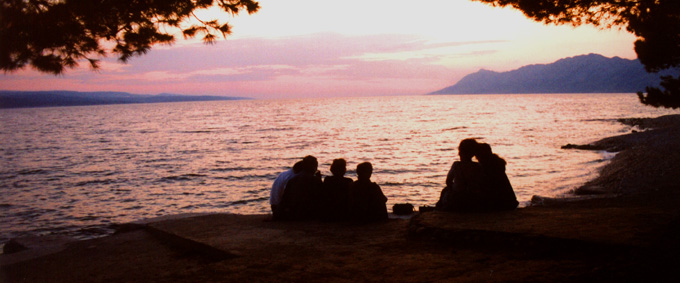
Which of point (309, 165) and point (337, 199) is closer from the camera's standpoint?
point (337, 199)

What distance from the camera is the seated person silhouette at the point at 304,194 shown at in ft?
29.5

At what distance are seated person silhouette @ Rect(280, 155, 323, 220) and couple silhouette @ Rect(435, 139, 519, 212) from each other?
2.43m

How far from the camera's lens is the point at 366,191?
27.2 feet

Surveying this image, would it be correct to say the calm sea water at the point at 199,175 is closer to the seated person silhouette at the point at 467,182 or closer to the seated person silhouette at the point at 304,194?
the seated person silhouette at the point at 304,194

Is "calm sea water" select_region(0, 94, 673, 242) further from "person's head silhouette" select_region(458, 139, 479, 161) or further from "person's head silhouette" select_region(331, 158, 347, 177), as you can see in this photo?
"person's head silhouette" select_region(458, 139, 479, 161)

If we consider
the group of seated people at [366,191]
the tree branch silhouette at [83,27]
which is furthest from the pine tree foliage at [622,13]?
the tree branch silhouette at [83,27]

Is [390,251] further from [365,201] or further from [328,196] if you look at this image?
[328,196]

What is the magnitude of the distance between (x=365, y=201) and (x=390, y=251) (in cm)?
209

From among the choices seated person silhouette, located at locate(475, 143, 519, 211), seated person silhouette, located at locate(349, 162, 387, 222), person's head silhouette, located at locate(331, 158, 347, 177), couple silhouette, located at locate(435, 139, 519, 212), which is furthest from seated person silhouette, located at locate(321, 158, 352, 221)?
seated person silhouette, located at locate(475, 143, 519, 211)

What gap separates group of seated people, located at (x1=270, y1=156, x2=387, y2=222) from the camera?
8.32m

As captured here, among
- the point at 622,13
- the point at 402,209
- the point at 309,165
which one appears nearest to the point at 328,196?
the point at 309,165

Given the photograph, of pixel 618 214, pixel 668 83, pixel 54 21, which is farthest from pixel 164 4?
pixel 668 83

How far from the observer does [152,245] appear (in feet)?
28.3

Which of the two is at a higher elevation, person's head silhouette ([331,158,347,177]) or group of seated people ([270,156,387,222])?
person's head silhouette ([331,158,347,177])
